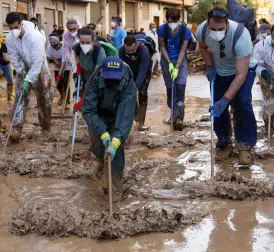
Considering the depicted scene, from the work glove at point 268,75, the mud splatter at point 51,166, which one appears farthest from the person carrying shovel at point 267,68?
the mud splatter at point 51,166

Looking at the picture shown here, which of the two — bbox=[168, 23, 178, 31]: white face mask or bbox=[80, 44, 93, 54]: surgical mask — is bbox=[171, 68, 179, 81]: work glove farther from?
bbox=[80, 44, 93, 54]: surgical mask

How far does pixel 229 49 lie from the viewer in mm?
5566

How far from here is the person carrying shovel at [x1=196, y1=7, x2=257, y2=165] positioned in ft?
17.8

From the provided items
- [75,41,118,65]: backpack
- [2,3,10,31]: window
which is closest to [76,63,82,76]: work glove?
[75,41,118,65]: backpack

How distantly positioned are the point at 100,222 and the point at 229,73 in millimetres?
2636

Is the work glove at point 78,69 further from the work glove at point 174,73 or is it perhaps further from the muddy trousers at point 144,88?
the work glove at point 174,73

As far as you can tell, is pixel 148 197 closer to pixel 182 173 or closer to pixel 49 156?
pixel 182 173

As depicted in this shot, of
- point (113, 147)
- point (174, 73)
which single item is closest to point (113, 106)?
point (113, 147)

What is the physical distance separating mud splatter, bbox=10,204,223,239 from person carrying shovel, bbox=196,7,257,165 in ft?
5.86

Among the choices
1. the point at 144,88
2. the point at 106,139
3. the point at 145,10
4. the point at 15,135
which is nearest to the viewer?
the point at 106,139

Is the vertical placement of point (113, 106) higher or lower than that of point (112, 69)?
lower

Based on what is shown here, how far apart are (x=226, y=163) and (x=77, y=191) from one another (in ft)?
6.15

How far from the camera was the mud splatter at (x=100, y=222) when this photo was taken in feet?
12.9

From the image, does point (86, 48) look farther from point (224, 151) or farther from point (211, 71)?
point (224, 151)
